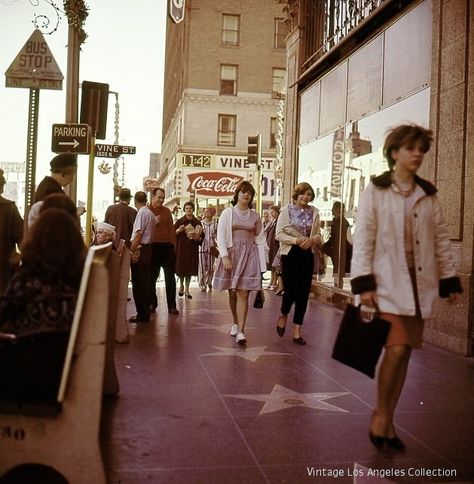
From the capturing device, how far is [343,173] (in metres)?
11.8

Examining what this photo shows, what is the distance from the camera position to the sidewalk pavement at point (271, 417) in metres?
3.66

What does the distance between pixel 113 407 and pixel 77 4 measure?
7.97m

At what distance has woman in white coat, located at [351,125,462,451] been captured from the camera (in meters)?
3.99

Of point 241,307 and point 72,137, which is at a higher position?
point 72,137

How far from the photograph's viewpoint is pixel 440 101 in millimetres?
7887

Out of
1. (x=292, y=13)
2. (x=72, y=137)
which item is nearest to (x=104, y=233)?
(x=72, y=137)

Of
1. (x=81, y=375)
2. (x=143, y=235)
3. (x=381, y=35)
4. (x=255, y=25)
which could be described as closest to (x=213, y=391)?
(x=81, y=375)

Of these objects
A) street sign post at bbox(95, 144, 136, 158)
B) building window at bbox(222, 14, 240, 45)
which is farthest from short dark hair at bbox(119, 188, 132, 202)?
building window at bbox(222, 14, 240, 45)

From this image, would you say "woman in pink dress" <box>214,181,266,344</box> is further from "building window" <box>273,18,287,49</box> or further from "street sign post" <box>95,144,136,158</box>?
"building window" <box>273,18,287,49</box>

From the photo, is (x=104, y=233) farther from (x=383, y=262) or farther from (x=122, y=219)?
(x=383, y=262)

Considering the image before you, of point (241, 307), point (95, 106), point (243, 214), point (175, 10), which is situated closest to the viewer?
point (241, 307)

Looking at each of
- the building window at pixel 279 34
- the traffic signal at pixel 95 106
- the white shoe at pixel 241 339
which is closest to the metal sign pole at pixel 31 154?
the white shoe at pixel 241 339

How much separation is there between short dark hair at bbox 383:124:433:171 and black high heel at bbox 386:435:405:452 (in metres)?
1.79

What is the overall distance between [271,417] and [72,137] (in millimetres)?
6134
